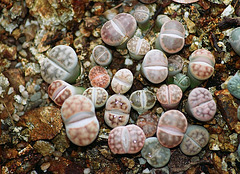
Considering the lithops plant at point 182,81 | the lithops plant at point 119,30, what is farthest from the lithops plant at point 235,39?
the lithops plant at point 119,30

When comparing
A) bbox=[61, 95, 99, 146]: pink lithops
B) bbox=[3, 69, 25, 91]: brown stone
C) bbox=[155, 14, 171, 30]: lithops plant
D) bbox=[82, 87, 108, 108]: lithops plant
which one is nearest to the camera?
bbox=[61, 95, 99, 146]: pink lithops

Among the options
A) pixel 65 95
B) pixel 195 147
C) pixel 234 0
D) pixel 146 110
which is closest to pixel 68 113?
pixel 65 95

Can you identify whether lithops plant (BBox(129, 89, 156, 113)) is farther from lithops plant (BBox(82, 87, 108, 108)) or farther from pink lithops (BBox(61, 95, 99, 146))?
pink lithops (BBox(61, 95, 99, 146))

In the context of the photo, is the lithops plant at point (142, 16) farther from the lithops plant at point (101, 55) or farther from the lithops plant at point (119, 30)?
the lithops plant at point (101, 55)

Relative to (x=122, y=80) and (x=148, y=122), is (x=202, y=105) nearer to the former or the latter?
(x=148, y=122)

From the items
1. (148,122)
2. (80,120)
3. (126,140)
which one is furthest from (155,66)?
(80,120)

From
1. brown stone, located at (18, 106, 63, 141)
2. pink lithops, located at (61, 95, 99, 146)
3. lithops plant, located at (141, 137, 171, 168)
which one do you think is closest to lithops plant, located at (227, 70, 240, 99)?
lithops plant, located at (141, 137, 171, 168)
